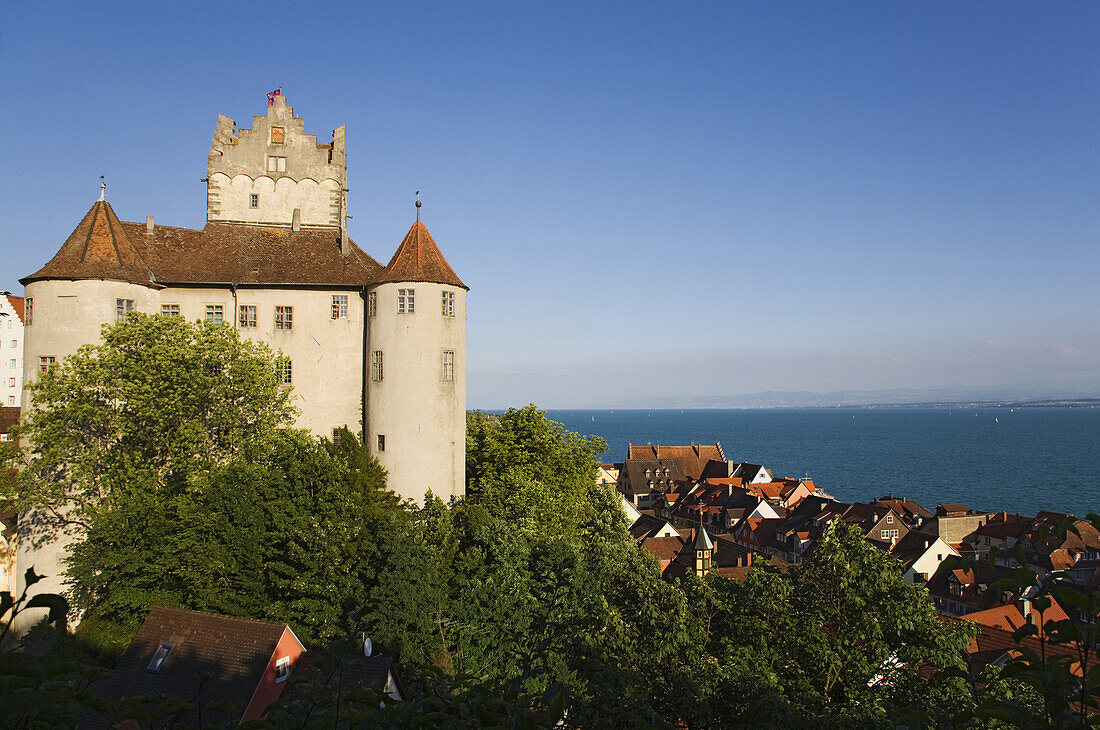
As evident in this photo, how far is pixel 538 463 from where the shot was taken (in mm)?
38750

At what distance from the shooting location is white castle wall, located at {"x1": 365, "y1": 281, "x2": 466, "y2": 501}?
106 feet

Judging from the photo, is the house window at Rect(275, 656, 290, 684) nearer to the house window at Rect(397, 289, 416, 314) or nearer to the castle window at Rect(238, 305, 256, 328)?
the house window at Rect(397, 289, 416, 314)

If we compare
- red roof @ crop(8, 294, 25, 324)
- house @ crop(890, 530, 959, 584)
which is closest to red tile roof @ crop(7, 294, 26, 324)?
red roof @ crop(8, 294, 25, 324)

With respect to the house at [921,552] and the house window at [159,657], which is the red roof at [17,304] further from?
the house at [921,552]

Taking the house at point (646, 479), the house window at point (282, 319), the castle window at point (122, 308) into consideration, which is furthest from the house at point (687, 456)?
the castle window at point (122, 308)

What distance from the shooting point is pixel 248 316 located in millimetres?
33688

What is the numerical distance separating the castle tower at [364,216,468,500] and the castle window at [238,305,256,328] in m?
5.49

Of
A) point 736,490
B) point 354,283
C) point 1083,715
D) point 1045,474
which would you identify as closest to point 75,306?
point 354,283

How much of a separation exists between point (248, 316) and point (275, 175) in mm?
9493

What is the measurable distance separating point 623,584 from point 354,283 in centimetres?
2081

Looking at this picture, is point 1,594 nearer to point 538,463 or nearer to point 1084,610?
point 1084,610

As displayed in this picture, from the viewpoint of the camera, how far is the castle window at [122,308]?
3061cm

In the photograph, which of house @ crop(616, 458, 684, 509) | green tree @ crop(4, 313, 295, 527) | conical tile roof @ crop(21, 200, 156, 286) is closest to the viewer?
green tree @ crop(4, 313, 295, 527)

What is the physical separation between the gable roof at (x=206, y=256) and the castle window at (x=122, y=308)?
0.91 meters
